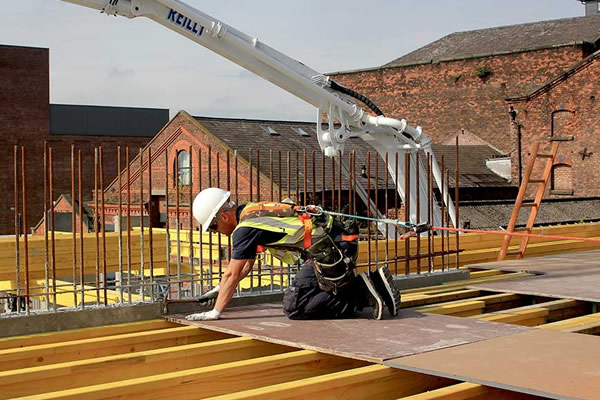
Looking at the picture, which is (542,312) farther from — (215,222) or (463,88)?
(463,88)

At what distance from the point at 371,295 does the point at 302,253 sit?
55 cm

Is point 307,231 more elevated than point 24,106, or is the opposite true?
point 24,106

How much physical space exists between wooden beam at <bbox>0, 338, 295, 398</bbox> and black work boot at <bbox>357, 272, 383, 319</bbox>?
782 mm

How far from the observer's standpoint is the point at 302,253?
221 inches

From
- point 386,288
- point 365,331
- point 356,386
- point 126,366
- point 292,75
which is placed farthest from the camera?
point 292,75

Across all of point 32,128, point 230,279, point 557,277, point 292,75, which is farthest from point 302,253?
point 32,128

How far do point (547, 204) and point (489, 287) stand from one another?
1526 cm

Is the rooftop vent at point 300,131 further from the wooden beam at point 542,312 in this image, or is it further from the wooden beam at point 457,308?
the wooden beam at point 457,308

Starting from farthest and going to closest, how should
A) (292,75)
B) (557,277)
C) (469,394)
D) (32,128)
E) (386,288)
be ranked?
(32,128), (292,75), (557,277), (386,288), (469,394)

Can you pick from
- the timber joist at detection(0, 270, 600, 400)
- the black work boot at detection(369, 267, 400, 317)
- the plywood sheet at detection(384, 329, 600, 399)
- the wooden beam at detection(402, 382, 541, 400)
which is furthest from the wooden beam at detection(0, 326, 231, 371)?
the wooden beam at detection(402, 382, 541, 400)

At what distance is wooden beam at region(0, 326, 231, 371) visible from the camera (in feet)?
15.7

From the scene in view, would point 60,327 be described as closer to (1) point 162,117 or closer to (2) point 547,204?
(2) point 547,204

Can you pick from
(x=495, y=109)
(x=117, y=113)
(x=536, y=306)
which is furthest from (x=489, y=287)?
(x=117, y=113)

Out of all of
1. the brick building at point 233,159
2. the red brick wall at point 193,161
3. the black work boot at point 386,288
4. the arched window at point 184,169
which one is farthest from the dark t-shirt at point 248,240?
the arched window at point 184,169
